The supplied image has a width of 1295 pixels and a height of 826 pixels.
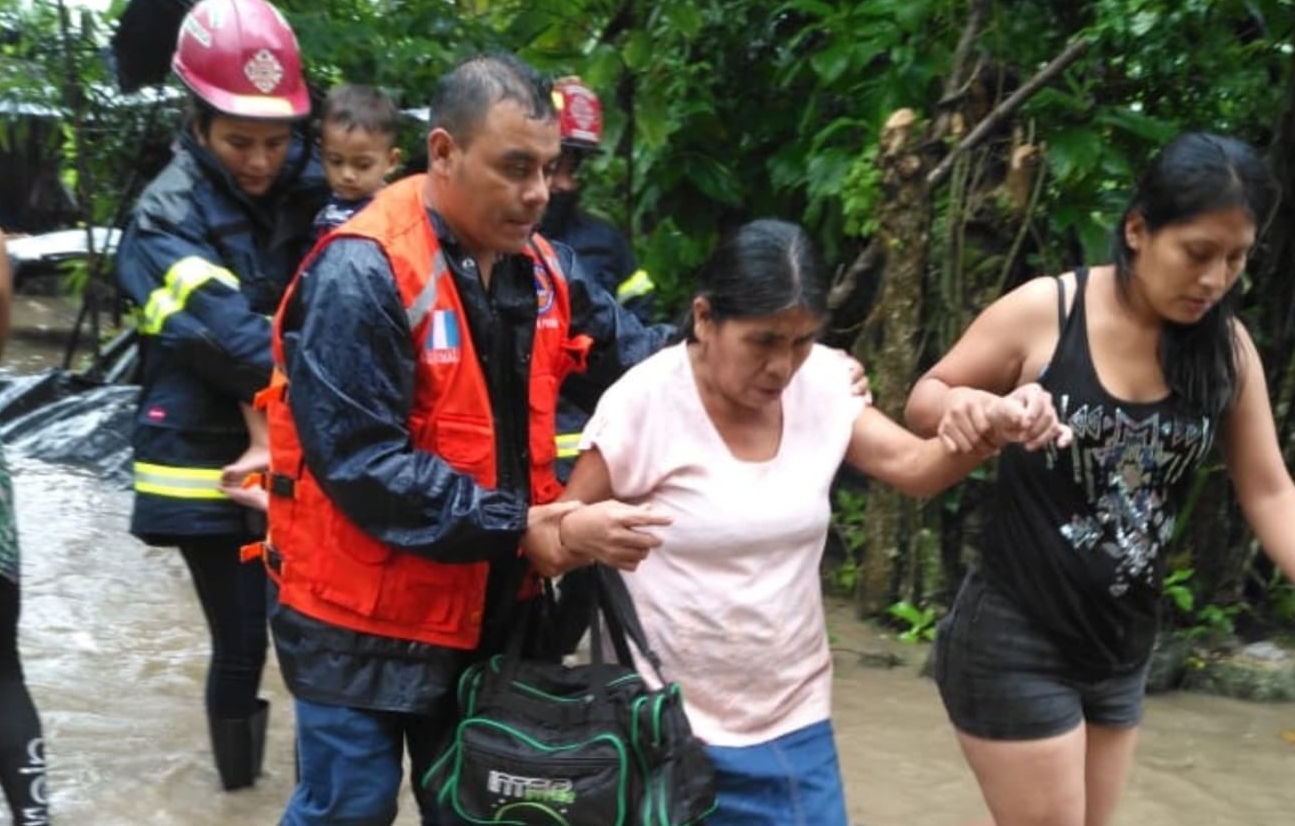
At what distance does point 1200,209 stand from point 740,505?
0.92m

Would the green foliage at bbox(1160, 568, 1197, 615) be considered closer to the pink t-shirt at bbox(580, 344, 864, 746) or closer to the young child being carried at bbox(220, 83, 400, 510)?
the young child being carried at bbox(220, 83, 400, 510)

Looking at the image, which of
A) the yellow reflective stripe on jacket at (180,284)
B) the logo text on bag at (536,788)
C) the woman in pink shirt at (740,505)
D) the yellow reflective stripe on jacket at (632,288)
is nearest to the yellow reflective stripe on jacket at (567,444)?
the yellow reflective stripe on jacket at (632,288)

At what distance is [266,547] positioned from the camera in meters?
3.00

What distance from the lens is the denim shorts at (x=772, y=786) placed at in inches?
111

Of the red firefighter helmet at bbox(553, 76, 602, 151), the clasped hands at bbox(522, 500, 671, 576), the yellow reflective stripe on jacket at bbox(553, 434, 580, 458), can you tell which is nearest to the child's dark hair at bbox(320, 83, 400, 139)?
the red firefighter helmet at bbox(553, 76, 602, 151)

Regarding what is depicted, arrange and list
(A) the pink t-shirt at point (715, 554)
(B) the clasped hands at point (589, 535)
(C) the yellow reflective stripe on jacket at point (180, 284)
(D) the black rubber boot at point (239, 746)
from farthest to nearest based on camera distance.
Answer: (D) the black rubber boot at point (239, 746)
(C) the yellow reflective stripe on jacket at point (180, 284)
(A) the pink t-shirt at point (715, 554)
(B) the clasped hands at point (589, 535)

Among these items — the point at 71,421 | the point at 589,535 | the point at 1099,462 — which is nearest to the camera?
the point at 589,535

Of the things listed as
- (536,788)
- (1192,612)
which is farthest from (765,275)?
(1192,612)

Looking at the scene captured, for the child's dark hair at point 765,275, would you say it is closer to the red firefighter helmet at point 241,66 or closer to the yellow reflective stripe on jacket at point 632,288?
the red firefighter helmet at point 241,66

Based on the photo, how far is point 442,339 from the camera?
2.76m

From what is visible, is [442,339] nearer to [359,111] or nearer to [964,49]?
[359,111]

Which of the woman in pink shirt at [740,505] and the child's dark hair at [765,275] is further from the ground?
the child's dark hair at [765,275]

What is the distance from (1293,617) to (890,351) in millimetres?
1579

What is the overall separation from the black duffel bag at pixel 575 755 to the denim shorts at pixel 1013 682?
2.17ft
